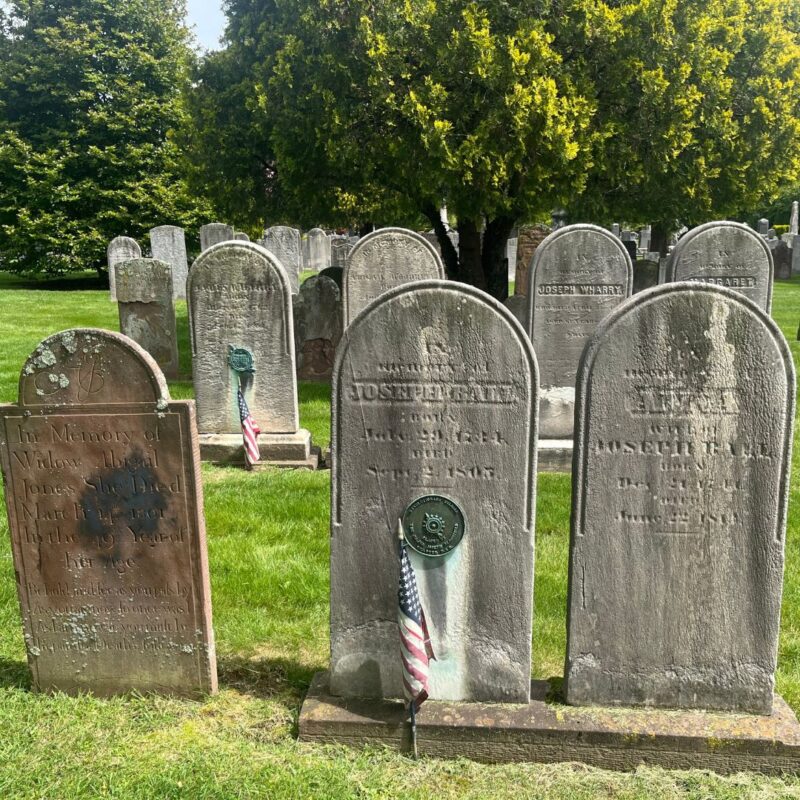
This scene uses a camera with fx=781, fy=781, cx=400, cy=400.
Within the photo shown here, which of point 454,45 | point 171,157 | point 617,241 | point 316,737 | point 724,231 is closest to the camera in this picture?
point 316,737

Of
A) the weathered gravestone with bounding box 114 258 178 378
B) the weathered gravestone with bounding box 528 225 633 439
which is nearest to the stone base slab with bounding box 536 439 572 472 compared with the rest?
the weathered gravestone with bounding box 528 225 633 439

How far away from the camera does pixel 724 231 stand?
820 centimetres

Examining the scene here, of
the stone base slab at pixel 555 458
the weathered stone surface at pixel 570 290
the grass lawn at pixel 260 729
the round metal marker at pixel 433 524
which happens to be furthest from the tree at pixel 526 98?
the round metal marker at pixel 433 524

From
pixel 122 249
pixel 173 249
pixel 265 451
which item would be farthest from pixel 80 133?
pixel 265 451

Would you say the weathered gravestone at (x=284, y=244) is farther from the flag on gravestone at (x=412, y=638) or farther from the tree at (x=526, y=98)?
the flag on gravestone at (x=412, y=638)

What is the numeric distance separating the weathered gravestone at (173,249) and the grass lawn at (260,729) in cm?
1735

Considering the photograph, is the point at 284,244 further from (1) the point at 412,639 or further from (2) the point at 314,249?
(1) the point at 412,639

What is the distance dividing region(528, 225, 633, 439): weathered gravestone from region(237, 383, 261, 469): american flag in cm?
273

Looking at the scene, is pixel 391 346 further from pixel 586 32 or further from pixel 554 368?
pixel 586 32

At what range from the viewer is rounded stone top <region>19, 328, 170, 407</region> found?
340 centimetres

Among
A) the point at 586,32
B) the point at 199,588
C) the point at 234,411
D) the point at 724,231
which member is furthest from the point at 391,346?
the point at 586,32

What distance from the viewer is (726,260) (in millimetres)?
8250

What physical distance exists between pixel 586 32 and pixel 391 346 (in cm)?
837

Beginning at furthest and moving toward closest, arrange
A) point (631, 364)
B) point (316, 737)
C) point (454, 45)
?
point (454, 45) → point (316, 737) → point (631, 364)
